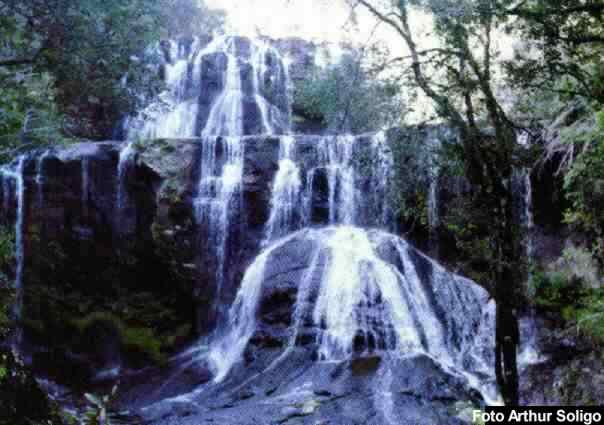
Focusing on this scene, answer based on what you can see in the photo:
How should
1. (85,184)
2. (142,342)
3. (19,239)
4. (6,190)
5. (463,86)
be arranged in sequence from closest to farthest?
(463,86), (142,342), (19,239), (6,190), (85,184)

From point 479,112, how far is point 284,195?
8923 mm

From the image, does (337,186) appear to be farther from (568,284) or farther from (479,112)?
(479,112)

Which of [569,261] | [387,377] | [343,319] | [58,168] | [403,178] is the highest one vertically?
[58,168]

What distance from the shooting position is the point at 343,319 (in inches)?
430

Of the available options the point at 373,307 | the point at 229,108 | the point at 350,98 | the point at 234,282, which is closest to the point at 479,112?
the point at 350,98

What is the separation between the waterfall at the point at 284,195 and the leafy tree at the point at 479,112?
862 cm

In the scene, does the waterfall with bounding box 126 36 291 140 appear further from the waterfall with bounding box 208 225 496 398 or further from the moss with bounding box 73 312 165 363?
the waterfall with bounding box 208 225 496 398

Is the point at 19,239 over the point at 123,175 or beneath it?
beneath

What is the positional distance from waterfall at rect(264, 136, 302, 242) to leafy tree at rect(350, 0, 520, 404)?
8619 millimetres

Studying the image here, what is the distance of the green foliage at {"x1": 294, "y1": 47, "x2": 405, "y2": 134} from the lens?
7281 millimetres

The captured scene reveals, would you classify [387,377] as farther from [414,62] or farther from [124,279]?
[124,279]

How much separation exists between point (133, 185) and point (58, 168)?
1992 mm

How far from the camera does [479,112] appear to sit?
6828mm

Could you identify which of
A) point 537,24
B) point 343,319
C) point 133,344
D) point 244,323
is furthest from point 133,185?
point 537,24
